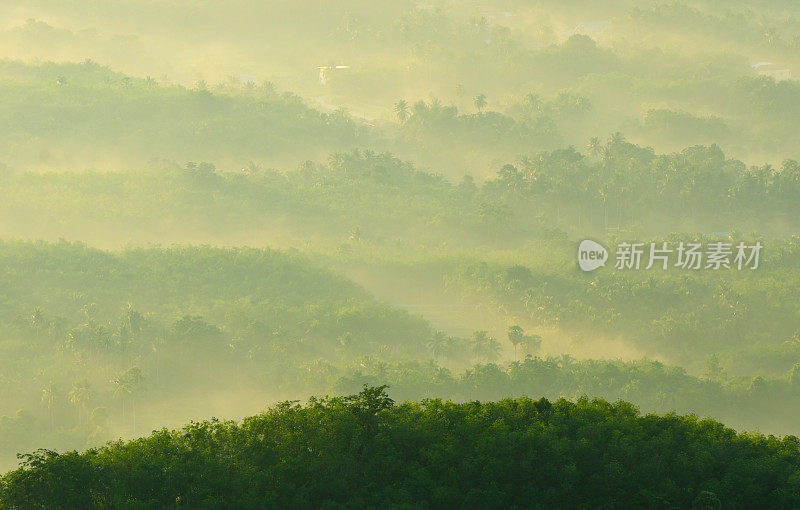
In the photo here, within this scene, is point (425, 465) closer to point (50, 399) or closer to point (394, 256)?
point (50, 399)

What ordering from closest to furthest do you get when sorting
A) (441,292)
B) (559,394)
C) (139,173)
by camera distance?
(559,394), (441,292), (139,173)

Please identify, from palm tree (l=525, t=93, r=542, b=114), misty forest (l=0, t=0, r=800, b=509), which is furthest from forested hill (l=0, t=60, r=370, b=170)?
palm tree (l=525, t=93, r=542, b=114)

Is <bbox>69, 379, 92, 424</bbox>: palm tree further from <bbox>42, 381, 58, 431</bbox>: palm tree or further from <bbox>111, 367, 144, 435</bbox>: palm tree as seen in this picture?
<bbox>111, 367, 144, 435</bbox>: palm tree

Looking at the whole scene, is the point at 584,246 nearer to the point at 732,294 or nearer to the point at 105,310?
the point at 732,294

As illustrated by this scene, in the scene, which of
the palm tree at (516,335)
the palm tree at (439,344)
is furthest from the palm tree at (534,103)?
the palm tree at (439,344)

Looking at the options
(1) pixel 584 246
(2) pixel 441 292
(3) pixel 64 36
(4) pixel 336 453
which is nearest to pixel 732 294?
(1) pixel 584 246

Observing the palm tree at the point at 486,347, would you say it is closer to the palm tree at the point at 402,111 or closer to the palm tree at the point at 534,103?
the palm tree at the point at 402,111
